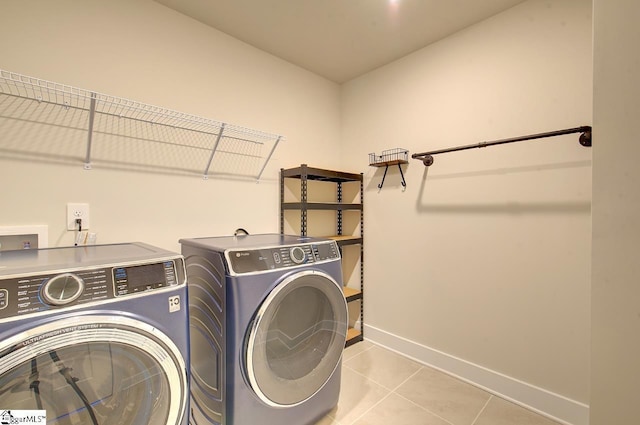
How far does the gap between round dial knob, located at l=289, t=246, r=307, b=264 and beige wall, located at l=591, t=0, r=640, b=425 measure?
1.10 meters

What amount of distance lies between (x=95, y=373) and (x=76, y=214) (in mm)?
954

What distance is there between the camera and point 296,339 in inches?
56.7

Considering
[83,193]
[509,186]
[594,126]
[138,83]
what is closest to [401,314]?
[509,186]

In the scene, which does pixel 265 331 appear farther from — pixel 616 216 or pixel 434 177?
pixel 434 177

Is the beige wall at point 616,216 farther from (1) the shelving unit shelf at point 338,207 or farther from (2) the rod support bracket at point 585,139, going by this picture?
(1) the shelving unit shelf at point 338,207

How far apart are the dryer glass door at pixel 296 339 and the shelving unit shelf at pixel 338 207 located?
775 millimetres

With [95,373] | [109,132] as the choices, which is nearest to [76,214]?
[109,132]

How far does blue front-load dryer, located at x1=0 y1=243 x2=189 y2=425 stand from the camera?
0.72 meters

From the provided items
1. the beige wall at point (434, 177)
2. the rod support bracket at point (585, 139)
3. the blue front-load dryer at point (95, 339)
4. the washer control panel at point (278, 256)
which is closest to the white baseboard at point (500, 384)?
the beige wall at point (434, 177)

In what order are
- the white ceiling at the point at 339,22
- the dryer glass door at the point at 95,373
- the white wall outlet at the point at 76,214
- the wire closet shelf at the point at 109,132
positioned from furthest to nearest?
the white ceiling at the point at 339,22, the white wall outlet at the point at 76,214, the wire closet shelf at the point at 109,132, the dryer glass door at the point at 95,373

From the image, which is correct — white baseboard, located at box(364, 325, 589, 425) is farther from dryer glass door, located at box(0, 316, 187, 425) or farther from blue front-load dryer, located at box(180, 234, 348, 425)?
dryer glass door, located at box(0, 316, 187, 425)

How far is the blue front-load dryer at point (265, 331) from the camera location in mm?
1178

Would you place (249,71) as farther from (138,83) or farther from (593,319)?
(593,319)

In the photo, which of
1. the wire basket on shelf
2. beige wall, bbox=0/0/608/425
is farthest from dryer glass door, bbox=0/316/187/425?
the wire basket on shelf
